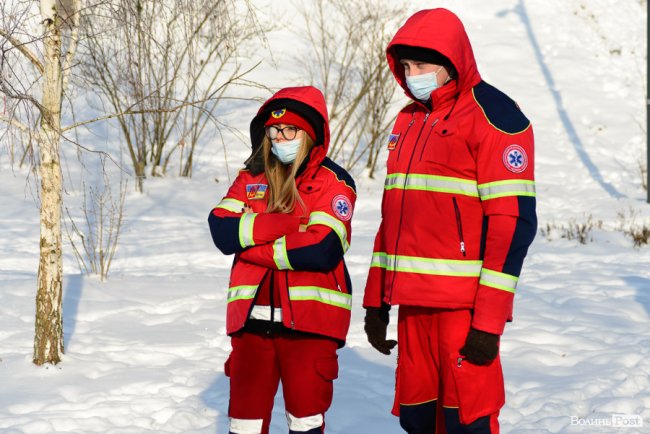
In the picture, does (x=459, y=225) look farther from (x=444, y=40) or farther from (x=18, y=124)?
(x=18, y=124)

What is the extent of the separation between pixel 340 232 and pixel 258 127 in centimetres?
55

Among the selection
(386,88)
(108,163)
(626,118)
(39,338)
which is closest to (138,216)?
(108,163)

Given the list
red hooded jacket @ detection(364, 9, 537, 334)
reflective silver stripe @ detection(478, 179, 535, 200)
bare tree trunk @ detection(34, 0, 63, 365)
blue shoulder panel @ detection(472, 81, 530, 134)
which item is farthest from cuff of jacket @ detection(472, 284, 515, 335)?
bare tree trunk @ detection(34, 0, 63, 365)

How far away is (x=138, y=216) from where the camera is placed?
1148cm

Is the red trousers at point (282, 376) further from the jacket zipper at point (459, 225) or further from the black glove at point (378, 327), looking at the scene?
the jacket zipper at point (459, 225)

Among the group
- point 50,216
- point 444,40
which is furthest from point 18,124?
point 444,40

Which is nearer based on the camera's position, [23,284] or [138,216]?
[23,284]

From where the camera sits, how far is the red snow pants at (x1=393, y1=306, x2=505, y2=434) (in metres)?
2.77

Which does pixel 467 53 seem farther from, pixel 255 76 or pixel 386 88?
pixel 255 76

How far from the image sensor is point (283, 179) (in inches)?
123

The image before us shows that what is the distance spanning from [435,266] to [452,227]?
14cm

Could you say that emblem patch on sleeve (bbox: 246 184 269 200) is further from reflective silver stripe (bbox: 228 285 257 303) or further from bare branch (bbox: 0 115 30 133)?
bare branch (bbox: 0 115 30 133)

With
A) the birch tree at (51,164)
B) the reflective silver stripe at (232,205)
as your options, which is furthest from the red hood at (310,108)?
the birch tree at (51,164)

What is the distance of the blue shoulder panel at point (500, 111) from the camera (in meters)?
2.72
